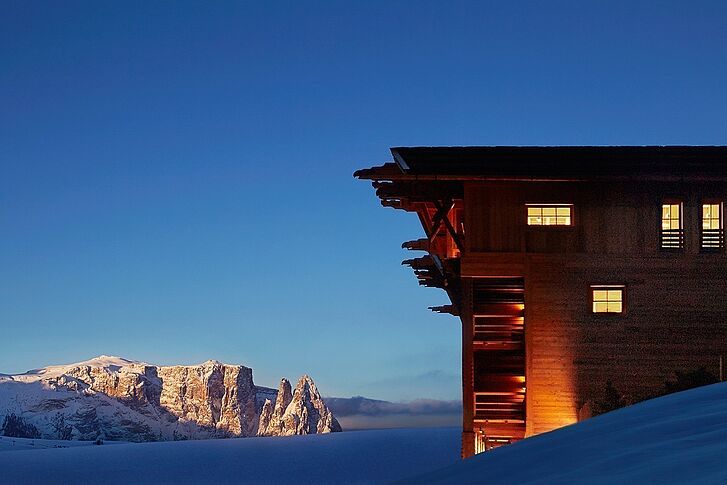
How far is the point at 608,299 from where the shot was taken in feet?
92.9

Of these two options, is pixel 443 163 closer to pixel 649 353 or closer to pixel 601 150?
pixel 601 150

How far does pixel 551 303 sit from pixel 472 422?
3996 mm

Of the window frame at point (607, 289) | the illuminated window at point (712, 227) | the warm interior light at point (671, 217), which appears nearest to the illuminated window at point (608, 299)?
the window frame at point (607, 289)

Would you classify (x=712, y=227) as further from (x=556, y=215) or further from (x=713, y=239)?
(x=556, y=215)

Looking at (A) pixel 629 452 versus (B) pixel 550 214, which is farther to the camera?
(B) pixel 550 214

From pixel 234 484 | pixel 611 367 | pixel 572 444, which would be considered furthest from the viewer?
pixel 234 484

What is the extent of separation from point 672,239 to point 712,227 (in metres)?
1.30

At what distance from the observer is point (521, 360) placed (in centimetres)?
2859

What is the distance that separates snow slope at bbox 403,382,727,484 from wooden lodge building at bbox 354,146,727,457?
17.9 metres

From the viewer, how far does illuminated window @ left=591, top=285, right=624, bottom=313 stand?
28.2 metres

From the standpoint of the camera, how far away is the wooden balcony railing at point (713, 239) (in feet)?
93.5

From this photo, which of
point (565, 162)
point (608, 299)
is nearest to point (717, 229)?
point (608, 299)

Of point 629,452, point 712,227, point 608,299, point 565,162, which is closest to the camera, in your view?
point 629,452

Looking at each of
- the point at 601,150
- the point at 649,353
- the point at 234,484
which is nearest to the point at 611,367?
the point at 649,353
